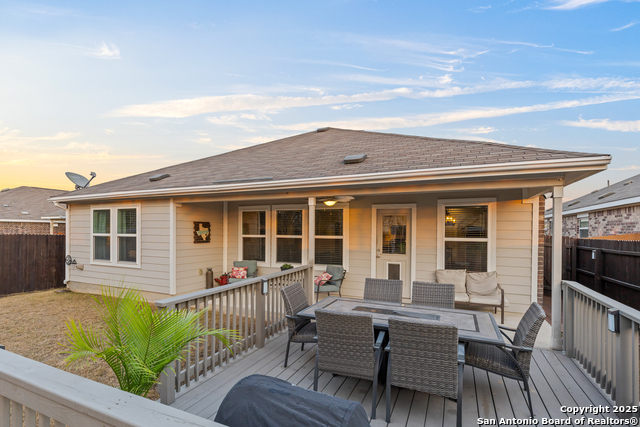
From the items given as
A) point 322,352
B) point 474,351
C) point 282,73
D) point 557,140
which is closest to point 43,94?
point 282,73

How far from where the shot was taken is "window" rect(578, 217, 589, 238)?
11961 mm

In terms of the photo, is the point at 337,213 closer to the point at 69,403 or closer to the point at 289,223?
the point at 289,223

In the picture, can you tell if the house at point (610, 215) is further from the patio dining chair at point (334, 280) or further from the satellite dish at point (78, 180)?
the satellite dish at point (78, 180)

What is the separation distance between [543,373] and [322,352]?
2.46 metres

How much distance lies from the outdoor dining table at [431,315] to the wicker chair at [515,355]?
7.0 inches

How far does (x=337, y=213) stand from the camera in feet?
22.7

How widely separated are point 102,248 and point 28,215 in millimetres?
10930

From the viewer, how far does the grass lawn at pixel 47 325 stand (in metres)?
3.88

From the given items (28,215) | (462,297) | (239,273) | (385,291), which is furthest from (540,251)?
(28,215)

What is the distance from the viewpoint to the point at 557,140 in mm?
11281

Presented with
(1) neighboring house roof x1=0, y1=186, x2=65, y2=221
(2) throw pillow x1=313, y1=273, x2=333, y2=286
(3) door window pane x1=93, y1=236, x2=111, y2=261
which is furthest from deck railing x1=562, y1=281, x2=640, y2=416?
(1) neighboring house roof x1=0, y1=186, x2=65, y2=221

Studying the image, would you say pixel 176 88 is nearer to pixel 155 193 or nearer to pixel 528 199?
pixel 155 193

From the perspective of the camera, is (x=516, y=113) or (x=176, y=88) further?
(x=516, y=113)

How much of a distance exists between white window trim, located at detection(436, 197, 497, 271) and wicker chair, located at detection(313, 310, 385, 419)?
365cm
